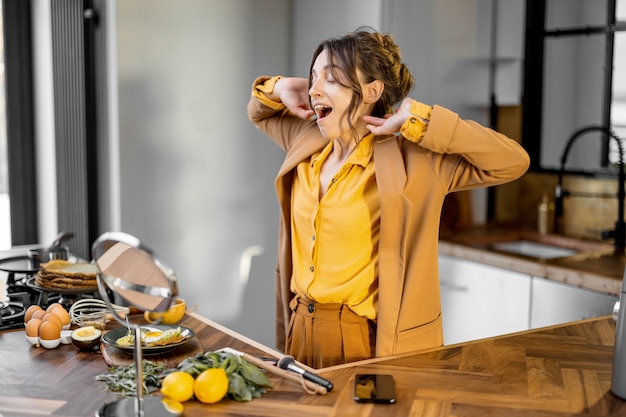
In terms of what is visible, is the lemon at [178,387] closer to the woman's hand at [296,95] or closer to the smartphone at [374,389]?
the smartphone at [374,389]

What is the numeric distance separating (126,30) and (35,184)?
0.92 m

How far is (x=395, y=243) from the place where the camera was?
222 cm

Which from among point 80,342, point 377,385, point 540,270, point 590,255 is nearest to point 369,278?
point 377,385

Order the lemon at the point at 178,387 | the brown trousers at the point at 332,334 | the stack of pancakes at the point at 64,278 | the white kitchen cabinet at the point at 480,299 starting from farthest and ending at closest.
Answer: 1. the white kitchen cabinet at the point at 480,299
2. the stack of pancakes at the point at 64,278
3. the brown trousers at the point at 332,334
4. the lemon at the point at 178,387

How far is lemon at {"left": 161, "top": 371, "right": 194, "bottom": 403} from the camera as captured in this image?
1658mm

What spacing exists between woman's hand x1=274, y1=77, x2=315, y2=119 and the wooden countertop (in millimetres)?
761

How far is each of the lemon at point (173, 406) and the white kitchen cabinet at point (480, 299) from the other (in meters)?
2.05

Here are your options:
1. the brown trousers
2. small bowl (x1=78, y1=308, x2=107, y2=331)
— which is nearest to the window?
the brown trousers

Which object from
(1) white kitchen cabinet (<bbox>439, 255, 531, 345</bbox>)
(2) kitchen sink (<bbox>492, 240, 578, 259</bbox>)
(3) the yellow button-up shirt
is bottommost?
(1) white kitchen cabinet (<bbox>439, 255, 531, 345</bbox>)

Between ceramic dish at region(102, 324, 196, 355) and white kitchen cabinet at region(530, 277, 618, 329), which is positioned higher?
ceramic dish at region(102, 324, 196, 355)

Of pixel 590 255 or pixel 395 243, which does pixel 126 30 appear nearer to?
pixel 395 243

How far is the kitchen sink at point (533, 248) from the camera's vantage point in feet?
12.5

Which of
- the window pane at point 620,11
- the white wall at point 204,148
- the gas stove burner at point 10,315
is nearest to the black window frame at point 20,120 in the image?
the white wall at point 204,148

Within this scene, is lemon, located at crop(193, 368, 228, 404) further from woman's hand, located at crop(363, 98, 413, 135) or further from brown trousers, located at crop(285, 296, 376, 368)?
woman's hand, located at crop(363, 98, 413, 135)
